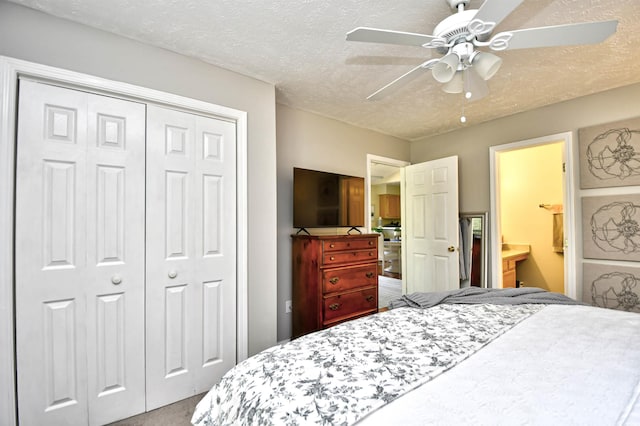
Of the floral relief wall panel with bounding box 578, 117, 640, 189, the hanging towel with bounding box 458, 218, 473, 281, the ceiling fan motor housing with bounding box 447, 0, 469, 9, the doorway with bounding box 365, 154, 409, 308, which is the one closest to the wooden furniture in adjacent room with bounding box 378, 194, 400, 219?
the doorway with bounding box 365, 154, 409, 308

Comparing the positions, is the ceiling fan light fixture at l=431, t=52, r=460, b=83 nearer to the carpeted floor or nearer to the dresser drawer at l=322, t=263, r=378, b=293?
the dresser drawer at l=322, t=263, r=378, b=293

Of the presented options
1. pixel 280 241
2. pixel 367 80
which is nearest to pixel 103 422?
pixel 280 241

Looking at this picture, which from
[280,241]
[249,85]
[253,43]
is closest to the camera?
[253,43]

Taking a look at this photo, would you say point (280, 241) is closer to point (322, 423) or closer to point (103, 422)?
point (103, 422)

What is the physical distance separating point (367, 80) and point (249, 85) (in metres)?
1.01

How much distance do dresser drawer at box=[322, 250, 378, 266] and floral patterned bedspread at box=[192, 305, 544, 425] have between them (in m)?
1.27

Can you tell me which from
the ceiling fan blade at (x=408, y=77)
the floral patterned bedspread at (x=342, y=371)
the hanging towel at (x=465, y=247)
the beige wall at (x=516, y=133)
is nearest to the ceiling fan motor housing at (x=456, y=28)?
the ceiling fan blade at (x=408, y=77)

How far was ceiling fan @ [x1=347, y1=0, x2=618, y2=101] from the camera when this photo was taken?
46.9 inches

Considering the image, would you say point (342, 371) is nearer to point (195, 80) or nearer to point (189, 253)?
point (189, 253)

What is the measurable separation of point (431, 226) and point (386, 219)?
4720 mm

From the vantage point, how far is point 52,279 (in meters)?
1.70

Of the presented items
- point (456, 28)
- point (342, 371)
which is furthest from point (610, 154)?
point (342, 371)

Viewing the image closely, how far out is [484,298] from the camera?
6.15 feet

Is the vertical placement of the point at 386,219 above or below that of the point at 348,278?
above
